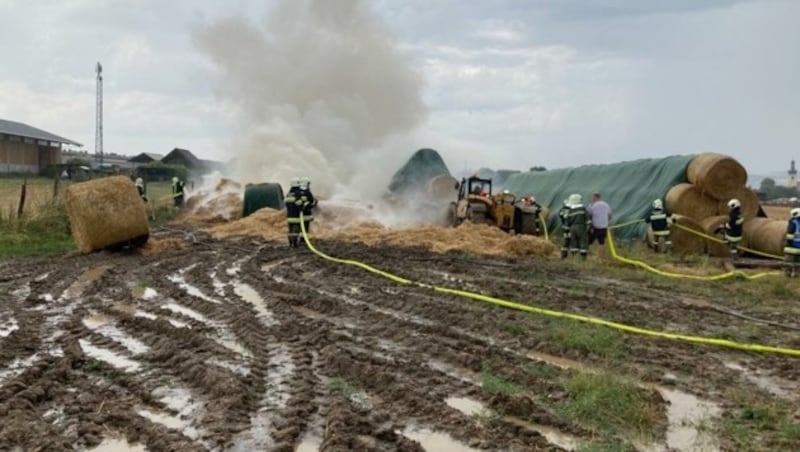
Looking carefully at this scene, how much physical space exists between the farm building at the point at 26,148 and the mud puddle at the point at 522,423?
170 ft

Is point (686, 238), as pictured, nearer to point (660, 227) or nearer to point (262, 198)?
point (660, 227)

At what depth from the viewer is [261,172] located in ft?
111

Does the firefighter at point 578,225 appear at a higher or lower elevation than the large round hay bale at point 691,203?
lower

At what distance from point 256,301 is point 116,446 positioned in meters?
5.54

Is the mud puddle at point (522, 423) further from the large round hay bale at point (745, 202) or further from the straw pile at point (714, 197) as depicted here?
the large round hay bale at point (745, 202)

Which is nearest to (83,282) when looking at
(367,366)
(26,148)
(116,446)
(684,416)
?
(367,366)

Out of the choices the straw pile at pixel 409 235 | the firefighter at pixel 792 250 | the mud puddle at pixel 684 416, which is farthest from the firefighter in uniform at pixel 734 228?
the mud puddle at pixel 684 416

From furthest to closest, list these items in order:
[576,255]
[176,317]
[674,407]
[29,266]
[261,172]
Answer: [261,172] < [576,255] < [29,266] < [176,317] < [674,407]

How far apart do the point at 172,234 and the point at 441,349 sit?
15118 mm

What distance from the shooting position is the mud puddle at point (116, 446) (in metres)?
4.75

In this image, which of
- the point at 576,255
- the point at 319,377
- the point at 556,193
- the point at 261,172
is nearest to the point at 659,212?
the point at 576,255

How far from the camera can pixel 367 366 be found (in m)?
6.59

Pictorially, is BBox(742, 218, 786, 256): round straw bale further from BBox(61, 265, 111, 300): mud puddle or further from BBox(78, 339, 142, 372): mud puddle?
BBox(78, 339, 142, 372): mud puddle

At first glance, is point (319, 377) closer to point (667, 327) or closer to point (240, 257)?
point (667, 327)
